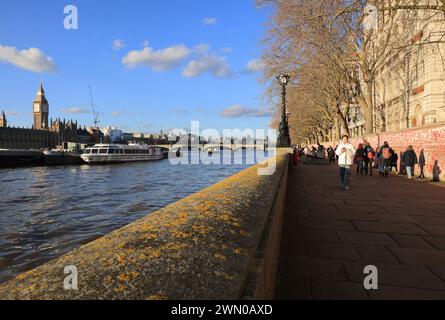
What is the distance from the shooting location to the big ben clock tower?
164m

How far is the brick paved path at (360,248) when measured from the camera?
130 inches

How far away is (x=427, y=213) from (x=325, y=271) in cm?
430

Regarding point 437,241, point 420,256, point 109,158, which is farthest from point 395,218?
point 109,158

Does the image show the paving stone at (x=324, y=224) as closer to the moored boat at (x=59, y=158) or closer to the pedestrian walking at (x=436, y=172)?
the pedestrian walking at (x=436, y=172)

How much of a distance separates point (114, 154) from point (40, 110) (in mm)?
126518

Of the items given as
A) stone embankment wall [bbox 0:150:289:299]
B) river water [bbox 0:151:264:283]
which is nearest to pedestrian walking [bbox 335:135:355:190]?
river water [bbox 0:151:264:283]

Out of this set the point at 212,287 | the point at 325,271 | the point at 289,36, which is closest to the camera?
the point at 212,287

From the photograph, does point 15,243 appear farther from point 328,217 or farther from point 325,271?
point 325,271

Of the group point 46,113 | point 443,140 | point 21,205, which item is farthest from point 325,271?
point 46,113

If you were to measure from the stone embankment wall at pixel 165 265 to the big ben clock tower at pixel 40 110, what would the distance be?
181336 mm

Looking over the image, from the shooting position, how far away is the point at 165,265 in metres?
1.44

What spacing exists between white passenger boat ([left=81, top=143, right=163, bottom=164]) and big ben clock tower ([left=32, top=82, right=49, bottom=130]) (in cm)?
11756

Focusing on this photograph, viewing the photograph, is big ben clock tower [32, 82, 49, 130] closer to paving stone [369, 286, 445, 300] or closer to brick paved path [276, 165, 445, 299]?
brick paved path [276, 165, 445, 299]

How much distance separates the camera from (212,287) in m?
1.34
